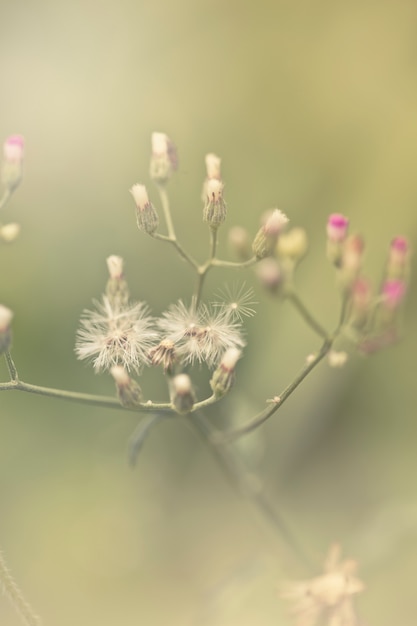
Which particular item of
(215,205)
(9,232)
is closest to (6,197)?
(9,232)

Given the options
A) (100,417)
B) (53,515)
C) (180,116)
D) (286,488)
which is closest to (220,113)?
(180,116)

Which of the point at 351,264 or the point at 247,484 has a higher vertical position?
the point at 351,264

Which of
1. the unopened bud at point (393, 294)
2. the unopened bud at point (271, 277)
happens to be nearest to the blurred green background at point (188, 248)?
the unopened bud at point (393, 294)

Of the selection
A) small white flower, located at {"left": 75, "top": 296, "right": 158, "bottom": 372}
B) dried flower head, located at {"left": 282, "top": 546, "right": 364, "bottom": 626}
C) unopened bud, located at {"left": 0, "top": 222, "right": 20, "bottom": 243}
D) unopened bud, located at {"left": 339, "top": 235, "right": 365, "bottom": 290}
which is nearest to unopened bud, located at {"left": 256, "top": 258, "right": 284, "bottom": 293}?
unopened bud, located at {"left": 339, "top": 235, "right": 365, "bottom": 290}

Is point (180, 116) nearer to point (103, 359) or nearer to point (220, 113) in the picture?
point (220, 113)

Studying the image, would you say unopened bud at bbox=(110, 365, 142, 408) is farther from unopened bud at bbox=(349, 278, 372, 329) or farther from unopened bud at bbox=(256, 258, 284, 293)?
unopened bud at bbox=(349, 278, 372, 329)

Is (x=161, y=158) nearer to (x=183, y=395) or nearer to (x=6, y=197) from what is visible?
(x=6, y=197)
